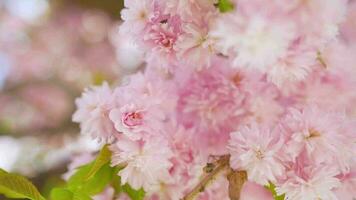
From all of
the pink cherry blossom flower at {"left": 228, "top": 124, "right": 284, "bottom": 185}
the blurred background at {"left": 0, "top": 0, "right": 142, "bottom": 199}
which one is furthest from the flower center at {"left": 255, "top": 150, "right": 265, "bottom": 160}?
the blurred background at {"left": 0, "top": 0, "right": 142, "bottom": 199}

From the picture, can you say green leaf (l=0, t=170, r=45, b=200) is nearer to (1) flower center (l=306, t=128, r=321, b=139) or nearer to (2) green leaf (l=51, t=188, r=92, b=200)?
(2) green leaf (l=51, t=188, r=92, b=200)

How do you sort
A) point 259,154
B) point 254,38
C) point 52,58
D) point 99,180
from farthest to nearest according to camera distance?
point 52,58 → point 99,180 → point 259,154 → point 254,38

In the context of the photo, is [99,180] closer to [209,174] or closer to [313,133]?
[209,174]

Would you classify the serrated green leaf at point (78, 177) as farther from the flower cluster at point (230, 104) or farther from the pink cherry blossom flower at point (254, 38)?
the pink cherry blossom flower at point (254, 38)

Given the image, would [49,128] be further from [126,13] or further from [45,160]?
[126,13]

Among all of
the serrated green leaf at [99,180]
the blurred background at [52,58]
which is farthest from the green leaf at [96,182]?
the blurred background at [52,58]

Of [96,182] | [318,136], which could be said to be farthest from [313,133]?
[96,182]
